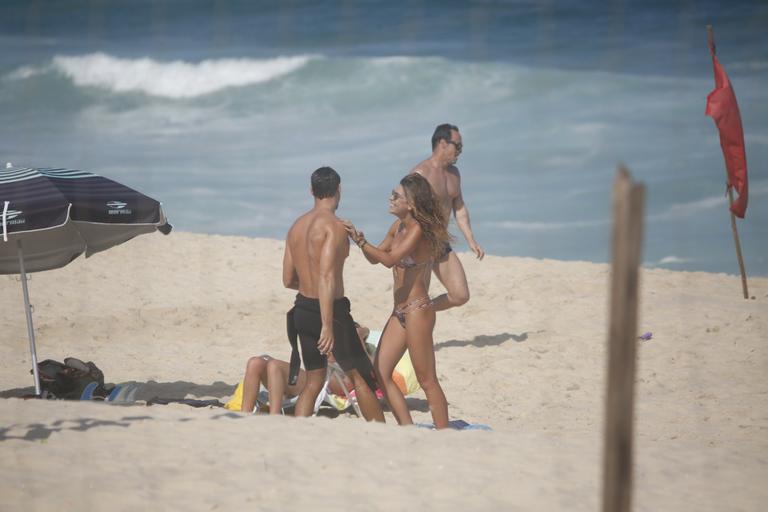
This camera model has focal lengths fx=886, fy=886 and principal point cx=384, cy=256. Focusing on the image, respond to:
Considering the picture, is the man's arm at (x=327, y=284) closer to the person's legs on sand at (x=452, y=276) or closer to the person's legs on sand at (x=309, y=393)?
the person's legs on sand at (x=309, y=393)

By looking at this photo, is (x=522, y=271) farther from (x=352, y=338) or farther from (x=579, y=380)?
(x=352, y=338)

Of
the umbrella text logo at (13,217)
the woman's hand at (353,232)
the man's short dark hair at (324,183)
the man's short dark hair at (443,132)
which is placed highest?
the man's short dark hair at (443,132)

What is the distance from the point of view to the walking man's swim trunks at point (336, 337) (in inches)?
270

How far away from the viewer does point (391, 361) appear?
23.1 ft

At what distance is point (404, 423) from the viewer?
7.05 metres

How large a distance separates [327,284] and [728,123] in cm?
935

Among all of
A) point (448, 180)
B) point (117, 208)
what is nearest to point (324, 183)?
point (117, 208)

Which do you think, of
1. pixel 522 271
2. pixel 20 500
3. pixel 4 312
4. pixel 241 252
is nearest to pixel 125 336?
pixel 4 312

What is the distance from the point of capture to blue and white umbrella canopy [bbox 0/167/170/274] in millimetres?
7809

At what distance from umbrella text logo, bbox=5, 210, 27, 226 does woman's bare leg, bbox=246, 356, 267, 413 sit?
7.77ft

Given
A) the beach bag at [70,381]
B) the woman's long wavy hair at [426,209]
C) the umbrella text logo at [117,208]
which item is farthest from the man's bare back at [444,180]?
the beach bag at [70,381]

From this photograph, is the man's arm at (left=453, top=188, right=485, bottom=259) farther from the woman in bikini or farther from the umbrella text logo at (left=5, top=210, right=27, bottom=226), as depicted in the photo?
the umbrella text logo at (left=5, top=210, right=27, bottom=226)

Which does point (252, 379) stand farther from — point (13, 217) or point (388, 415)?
point (13, 217)

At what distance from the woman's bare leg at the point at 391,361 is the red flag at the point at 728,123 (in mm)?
8786
